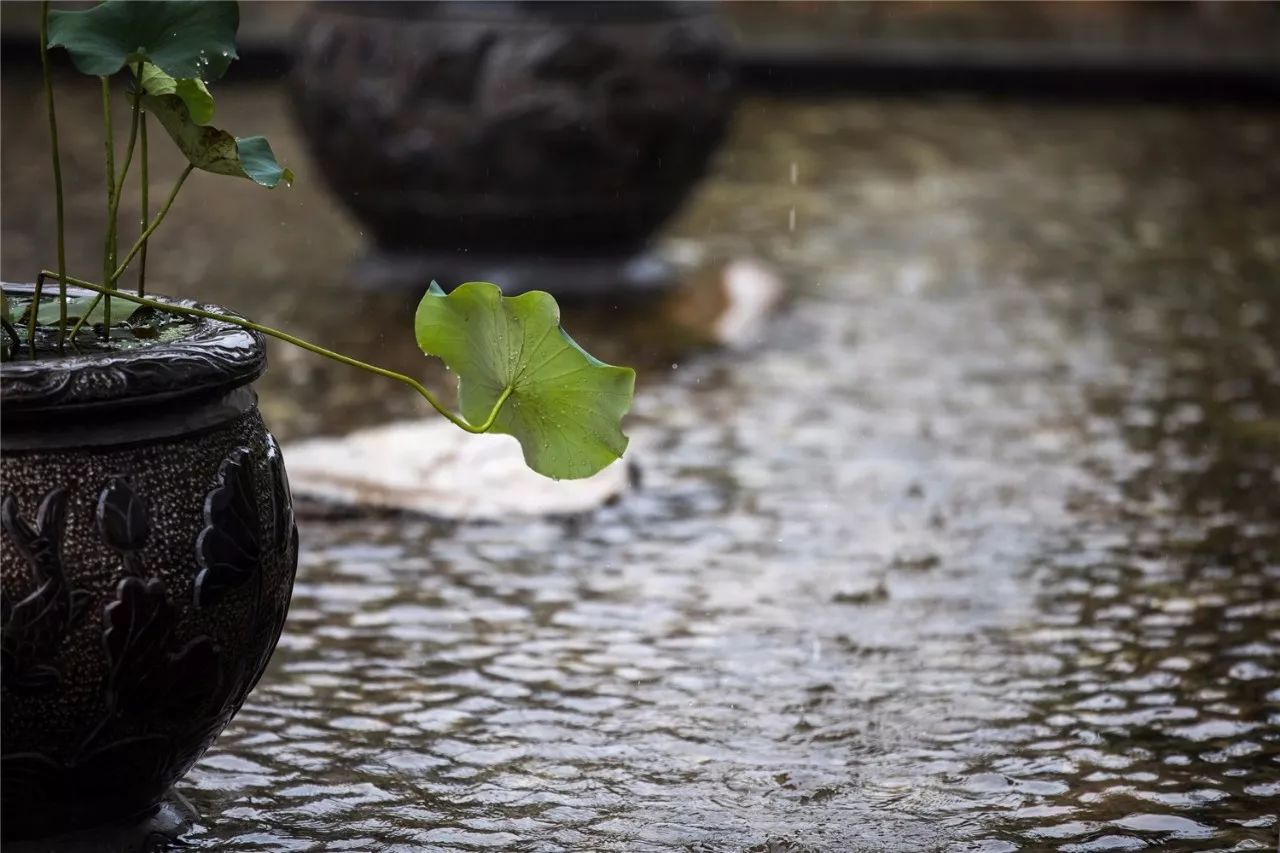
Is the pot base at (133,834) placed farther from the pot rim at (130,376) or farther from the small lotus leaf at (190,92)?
the small lotus leaf at (190,92)

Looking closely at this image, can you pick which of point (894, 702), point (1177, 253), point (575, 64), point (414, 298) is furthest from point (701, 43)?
point (894, 702)

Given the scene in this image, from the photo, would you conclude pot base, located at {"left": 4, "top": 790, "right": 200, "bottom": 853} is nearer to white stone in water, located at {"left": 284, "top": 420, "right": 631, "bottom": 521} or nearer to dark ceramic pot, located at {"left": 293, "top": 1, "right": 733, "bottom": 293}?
white stone in water, located at {"left": 284, "top": 420, "right": 631, "bottom": 521}

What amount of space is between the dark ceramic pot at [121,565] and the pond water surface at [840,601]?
360 mm

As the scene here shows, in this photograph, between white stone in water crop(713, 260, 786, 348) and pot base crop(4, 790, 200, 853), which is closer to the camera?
pot base crop(4, 790, 200, 853)

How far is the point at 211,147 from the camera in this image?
2.31 metres

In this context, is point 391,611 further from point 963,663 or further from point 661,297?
point 661,297

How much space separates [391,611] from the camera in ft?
11.6

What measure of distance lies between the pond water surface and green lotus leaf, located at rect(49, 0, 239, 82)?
1055mm

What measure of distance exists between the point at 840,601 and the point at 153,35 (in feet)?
6.08

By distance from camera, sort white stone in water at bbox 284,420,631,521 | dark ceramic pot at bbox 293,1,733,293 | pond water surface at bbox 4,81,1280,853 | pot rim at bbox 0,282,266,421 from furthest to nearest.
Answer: dark ceramic pot at bbox 293,1,733,293, white stone in water at bbox 284,420,631,521, pond water surface at bbox 4,81,1280,853, pot rim at bbox 0,282,266,421

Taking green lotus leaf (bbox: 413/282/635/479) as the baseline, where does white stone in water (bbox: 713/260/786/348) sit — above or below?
below

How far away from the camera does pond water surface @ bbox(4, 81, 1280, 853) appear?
8.87ft

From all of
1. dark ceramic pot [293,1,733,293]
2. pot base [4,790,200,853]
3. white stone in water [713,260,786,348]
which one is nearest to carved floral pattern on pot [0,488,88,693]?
pot base [4,790,200,853]

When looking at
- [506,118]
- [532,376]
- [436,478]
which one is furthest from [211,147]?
[506,118]
